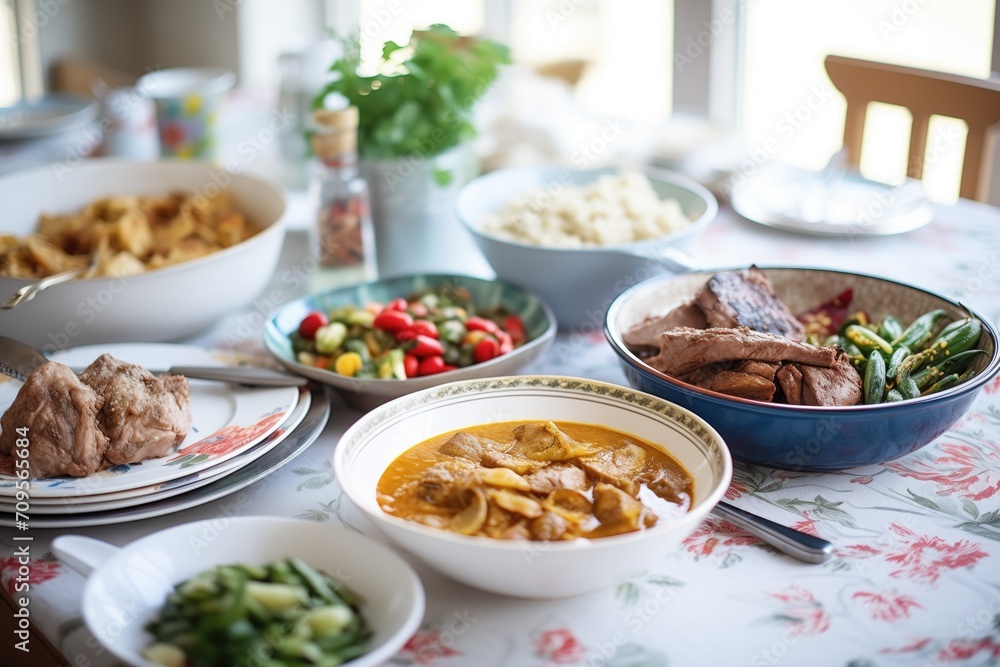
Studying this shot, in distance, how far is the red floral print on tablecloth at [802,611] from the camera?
1.22 m

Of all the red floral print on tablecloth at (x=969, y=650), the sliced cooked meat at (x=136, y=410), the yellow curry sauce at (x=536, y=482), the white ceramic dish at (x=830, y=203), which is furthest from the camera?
the white ceramic dish at (x=830, y=203)

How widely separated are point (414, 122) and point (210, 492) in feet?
3.95

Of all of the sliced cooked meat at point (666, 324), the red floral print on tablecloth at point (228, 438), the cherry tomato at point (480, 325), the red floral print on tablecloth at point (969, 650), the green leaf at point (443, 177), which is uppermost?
the green leaf at point (443, 177)

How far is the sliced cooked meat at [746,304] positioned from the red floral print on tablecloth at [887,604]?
0.57 metres

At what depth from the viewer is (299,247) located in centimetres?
271

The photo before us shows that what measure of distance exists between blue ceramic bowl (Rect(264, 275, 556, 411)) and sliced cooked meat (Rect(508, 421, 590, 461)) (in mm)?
255

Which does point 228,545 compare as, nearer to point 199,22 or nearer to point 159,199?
point 159,199

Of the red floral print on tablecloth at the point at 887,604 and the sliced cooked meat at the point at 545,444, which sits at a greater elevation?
the sliced cooked meat at the point at 545,444

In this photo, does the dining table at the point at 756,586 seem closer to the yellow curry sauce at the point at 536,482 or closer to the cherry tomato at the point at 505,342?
the yellow curry sauce at the point at 536,482

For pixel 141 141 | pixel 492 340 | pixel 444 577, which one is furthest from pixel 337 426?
pixel 141 141

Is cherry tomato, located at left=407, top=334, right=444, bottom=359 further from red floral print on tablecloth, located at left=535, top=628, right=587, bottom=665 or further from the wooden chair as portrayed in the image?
the wooden chair

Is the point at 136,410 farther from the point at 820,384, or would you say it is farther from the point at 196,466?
the point at 820,384

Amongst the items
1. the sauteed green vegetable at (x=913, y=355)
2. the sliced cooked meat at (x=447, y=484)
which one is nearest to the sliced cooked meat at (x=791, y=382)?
the sauteed green vegetable at (x=913, y=355)

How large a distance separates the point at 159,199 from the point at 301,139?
50 cm
